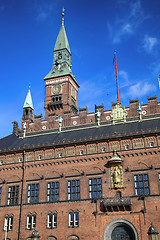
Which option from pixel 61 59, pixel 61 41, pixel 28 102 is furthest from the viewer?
pixel 61 41

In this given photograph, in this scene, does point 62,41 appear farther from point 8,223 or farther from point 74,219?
point 74,219

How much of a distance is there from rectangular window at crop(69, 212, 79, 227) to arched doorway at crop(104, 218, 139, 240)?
3.93 m

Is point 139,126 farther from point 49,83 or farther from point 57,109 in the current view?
point 49,83

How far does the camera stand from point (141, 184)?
3566cm

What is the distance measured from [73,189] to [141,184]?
8975 mm

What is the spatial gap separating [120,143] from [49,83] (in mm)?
30118

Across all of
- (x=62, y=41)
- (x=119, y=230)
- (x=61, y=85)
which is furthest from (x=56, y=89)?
(x=119, y=230)

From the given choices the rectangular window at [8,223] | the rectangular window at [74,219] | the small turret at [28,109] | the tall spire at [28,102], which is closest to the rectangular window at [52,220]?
the rectangular window at [74,219]

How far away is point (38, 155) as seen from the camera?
140 ft

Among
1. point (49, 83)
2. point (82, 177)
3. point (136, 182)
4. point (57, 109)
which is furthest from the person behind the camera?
point (49, 83)

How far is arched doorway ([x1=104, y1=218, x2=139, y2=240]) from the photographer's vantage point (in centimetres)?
3422

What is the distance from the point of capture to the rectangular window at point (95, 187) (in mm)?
37156

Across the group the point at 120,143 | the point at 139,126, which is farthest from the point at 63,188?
the point at 139,126

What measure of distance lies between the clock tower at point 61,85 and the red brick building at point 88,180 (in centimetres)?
1246
